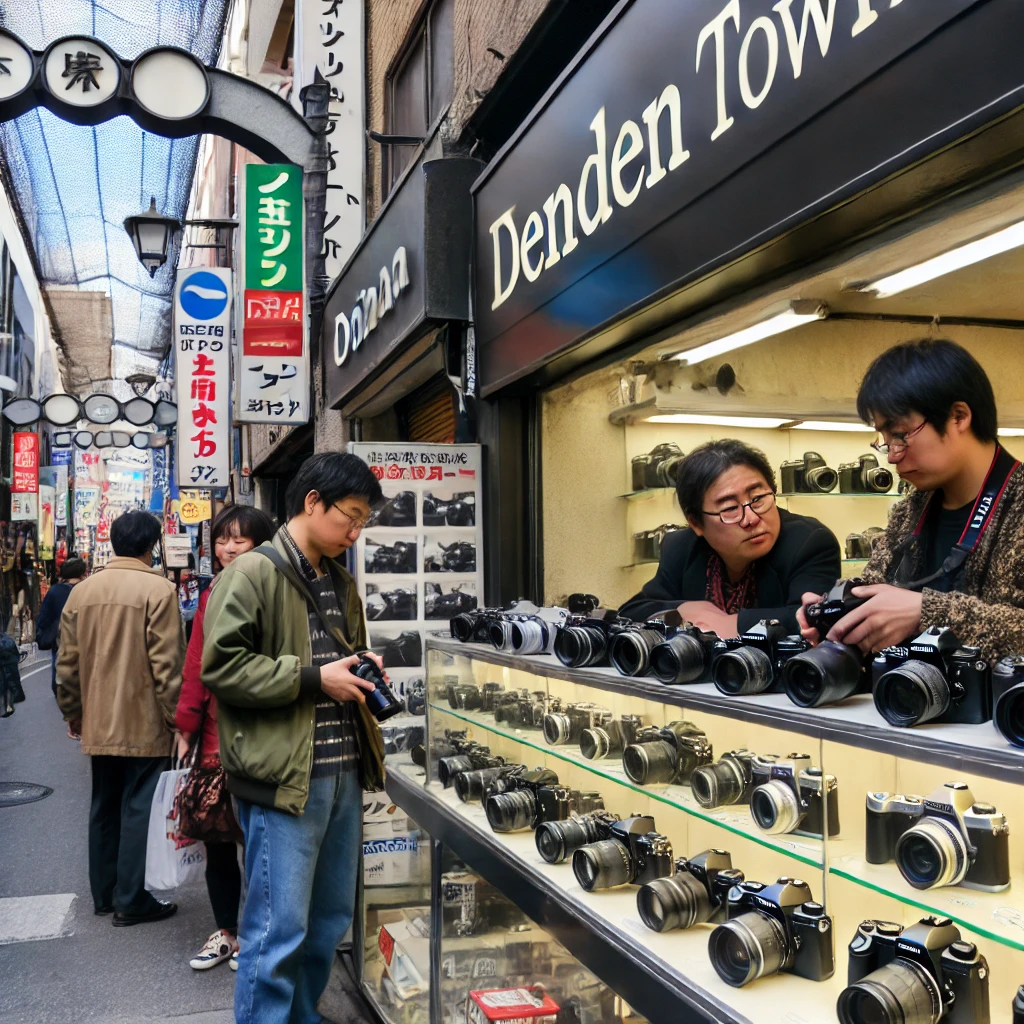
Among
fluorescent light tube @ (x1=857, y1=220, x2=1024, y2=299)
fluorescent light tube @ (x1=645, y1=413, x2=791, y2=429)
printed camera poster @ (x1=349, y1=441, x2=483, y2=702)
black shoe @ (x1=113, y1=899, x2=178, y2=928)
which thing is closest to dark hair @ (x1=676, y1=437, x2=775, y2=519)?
fluorescent light tube @ (x1=857, y1=220, x2=1024, y2=299)

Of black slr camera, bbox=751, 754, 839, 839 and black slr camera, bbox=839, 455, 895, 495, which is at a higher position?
black slr camera, bbox=839, 455, 895, 495

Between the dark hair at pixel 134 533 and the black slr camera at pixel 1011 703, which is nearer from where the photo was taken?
the black slr camera at pixel 1011 703

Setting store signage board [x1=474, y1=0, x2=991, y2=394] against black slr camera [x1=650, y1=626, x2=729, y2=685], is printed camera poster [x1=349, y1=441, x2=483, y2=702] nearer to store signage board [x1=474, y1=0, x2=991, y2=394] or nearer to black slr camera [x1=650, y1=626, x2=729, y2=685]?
store signage board [x1=474, y1=0, x2=991, y2=394]

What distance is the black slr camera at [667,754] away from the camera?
7.72 feet

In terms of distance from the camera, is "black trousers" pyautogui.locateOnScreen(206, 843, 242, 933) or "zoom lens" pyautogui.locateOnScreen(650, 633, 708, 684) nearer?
Answer: "zoom lens" pyautogui.locateOnScreen(650, 633, 708, 684)

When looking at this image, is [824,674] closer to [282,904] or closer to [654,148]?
[654,148]

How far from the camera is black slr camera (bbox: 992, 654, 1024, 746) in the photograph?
144 cm

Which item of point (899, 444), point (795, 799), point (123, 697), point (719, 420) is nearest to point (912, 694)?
point (795, 799)

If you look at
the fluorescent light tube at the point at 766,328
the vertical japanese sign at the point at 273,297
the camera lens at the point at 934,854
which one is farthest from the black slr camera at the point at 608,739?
the vertical japanese sign at the point at 273,297

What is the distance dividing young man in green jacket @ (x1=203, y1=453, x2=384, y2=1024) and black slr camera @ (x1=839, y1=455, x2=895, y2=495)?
9.77 feet

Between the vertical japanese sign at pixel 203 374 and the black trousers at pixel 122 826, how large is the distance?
6005 millimetres

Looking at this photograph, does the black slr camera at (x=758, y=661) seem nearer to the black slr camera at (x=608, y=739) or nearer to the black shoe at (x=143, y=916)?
the black slr camera at (x=608, y=739)

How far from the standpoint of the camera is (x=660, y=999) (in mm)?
2008

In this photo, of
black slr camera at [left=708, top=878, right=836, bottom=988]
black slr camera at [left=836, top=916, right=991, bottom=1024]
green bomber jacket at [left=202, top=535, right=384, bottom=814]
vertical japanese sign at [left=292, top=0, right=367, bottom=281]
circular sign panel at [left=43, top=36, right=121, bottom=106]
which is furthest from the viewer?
vertical japanese sign at [left=292, top=0, right=367, bottom=281]
